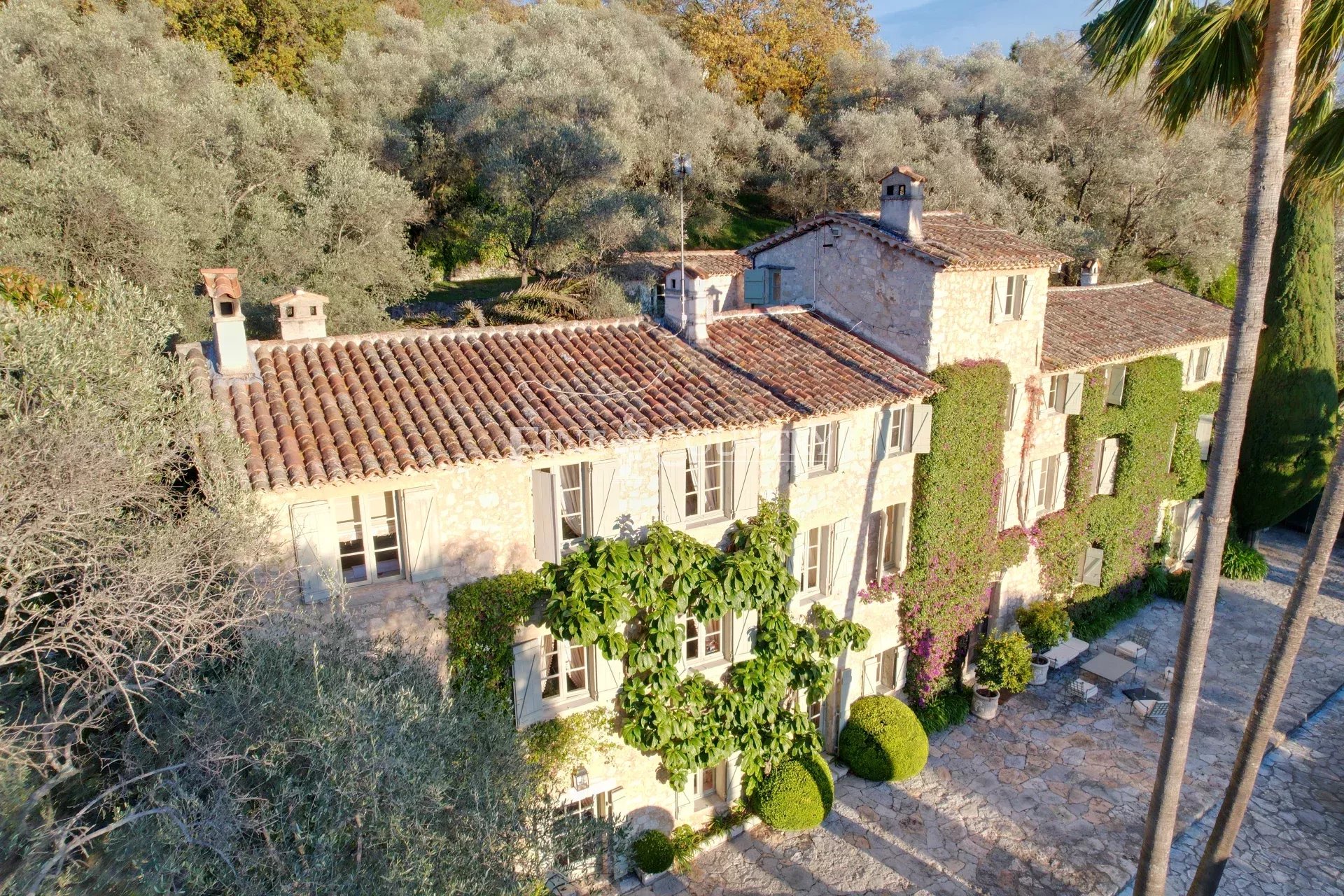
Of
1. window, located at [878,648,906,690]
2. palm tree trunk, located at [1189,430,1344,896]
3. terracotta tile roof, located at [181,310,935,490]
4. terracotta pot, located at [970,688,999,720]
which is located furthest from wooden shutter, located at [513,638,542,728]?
terracotta pot, located at [970,688,999,720]

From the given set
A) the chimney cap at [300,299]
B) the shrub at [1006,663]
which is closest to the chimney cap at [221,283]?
the chimney cap at [300,299]

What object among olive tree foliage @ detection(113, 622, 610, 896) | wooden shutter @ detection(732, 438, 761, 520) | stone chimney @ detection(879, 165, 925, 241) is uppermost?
stone chimney @ detection(879, 165, 925, 241)

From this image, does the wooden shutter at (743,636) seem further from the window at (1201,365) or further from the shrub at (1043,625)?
the window at (1201,365)

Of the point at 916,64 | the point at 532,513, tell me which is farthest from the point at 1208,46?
the point at 916,64

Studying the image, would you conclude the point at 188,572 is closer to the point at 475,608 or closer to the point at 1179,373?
the point at 475,608

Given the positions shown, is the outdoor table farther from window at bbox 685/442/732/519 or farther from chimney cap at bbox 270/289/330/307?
chimney cap at bbox 270/289/330/307

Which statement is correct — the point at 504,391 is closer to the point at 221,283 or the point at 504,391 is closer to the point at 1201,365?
the point at 221,283
